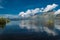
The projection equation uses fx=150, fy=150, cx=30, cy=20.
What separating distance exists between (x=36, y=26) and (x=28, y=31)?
166 mm

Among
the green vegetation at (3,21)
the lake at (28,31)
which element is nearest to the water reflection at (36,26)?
the lake at (28,31)

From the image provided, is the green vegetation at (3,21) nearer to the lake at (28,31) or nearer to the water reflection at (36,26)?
the lake at (28,31)

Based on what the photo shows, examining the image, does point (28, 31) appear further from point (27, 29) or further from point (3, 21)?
point (3, 21)

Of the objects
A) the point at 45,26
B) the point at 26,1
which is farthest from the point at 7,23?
the point at 45,26

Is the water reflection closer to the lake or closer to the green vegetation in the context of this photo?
the lake

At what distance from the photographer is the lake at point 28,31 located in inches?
99.9

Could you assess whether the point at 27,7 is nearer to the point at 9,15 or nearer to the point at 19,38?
the point at 9,15

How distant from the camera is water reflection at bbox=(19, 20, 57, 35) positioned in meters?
2.58

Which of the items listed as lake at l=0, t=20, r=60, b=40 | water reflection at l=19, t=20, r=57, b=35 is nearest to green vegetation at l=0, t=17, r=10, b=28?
lake at l=0, t=20, r=60, b=40

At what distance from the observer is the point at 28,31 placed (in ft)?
8.42

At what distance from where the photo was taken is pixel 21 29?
259cm

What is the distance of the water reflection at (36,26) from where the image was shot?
2.58m

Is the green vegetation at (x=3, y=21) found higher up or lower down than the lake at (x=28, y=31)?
higher up

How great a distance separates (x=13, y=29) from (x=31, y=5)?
51cm
